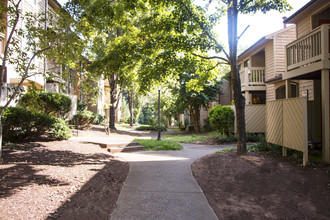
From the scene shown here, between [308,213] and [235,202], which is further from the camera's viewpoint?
[235,202]

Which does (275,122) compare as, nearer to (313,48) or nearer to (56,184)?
(313,48)

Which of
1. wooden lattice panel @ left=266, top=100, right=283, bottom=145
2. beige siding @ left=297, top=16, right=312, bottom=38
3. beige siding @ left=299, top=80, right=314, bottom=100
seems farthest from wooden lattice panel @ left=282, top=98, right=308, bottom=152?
beige siding @ left=297, top=16, right=312, bottom=38

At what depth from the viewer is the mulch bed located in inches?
132

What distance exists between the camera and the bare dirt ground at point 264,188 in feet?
13.0

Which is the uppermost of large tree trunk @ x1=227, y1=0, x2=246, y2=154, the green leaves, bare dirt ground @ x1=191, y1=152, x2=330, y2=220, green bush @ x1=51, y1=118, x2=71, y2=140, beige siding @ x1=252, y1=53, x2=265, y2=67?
beige siding @ x1=252, y1=53, x2=265, y2=67

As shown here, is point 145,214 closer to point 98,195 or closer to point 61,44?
point 98,195

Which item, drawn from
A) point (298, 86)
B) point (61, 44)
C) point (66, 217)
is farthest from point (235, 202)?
point (298, 86)

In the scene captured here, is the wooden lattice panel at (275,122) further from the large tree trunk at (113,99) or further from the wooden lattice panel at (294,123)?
the large tree trunk at (113,99)

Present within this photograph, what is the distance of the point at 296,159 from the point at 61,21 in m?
7.57

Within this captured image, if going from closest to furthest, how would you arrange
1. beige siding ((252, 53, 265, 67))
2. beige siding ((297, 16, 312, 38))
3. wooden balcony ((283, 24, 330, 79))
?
wooden balcony ((283, 24, 330, 79)) < beige siding ((297, 16, 312, 38)) < beige siding ((252, 53, 265, 67))

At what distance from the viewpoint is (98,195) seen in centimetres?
416

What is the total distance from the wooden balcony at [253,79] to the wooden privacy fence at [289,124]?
8.00 m

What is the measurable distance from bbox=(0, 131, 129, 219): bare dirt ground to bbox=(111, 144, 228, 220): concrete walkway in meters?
0.24

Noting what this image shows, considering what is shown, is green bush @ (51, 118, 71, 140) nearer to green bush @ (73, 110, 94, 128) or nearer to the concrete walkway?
Answer: the concrete walkway
